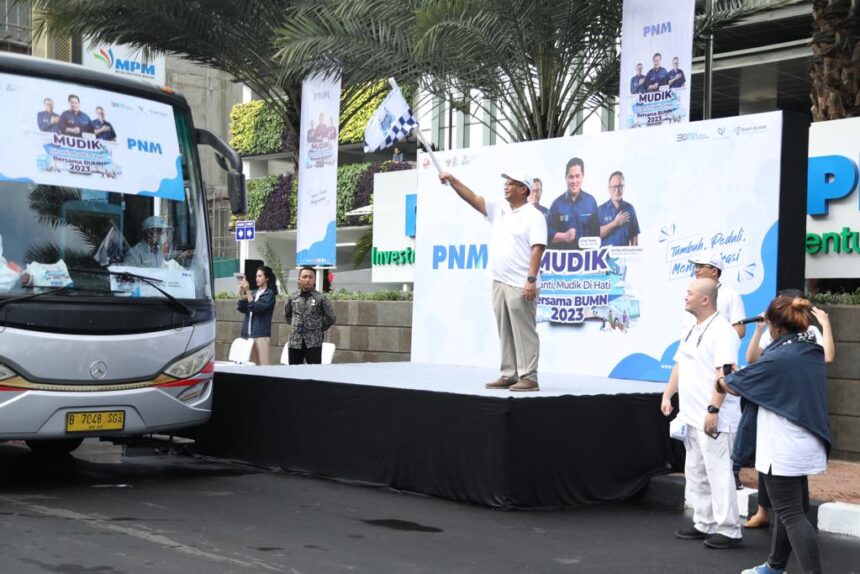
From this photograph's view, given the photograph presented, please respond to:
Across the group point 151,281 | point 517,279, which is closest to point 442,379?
point 517,279

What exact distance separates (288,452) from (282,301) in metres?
9.13

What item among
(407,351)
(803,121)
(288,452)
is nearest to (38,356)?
(288,452)

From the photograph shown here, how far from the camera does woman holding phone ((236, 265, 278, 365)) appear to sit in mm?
15547

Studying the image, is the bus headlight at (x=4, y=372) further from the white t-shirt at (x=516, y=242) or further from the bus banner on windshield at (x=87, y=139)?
the white t-shirt at (x=516, y=242)

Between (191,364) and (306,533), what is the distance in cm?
246

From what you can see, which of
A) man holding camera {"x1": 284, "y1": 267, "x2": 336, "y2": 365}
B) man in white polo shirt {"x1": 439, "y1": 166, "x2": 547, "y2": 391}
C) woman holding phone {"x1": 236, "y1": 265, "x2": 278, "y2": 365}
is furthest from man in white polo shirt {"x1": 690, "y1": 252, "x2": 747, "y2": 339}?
woman holding phone {"x1": 236, "y1": 265, "x2": 278, "y2": 365}

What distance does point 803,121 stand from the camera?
33.6 feet

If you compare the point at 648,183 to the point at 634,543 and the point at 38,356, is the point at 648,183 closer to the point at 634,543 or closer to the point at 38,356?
the point at 634,543

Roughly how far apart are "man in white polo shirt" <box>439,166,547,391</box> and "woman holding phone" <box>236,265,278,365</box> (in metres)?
6.47

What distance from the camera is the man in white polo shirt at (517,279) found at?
9.25m

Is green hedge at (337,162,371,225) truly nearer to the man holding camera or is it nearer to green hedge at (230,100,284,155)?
green hedge at (230,100,284,155)

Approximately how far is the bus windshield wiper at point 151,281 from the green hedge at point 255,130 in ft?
94.0

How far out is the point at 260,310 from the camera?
51.4ft

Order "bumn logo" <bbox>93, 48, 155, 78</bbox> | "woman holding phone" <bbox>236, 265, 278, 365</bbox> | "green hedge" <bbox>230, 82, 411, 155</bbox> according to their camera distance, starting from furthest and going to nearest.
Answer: "green hedge" <bbox>230, 82, 411, 155</bbox>
"bumn logo" <bbox>93, 48, 155, 78</bbox>
"woman holding phone" <bbox>236, 265, 278, 365</bbox>
